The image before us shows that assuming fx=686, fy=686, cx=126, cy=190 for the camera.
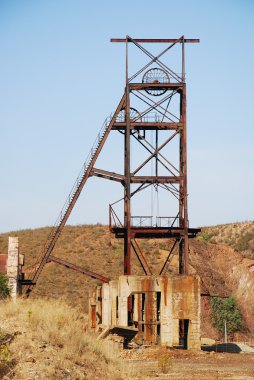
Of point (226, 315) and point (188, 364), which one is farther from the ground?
point (226, 315)

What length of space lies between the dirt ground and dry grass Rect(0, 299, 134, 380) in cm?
150

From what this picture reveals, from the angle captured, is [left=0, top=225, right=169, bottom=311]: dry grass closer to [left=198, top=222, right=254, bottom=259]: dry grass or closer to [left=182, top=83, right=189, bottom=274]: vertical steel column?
[left=198, top=222, right=254, bottom=259]: dry grass

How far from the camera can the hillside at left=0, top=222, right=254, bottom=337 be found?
172 ft

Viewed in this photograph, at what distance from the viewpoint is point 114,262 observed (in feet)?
187

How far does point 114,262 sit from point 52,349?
38.5 metres

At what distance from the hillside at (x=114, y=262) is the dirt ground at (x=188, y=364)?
68.0ft

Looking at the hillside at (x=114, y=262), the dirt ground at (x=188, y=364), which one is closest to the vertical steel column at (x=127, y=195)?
the dirt ground at (x=188, y=364)

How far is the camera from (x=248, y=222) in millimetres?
75375

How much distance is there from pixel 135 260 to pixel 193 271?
4968 mm

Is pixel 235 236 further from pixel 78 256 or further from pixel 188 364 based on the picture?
pixel 188 364

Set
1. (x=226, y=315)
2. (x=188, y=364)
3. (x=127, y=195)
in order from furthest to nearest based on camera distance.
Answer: (x=226, y=315)
(x=127, y=195)
(x=188, y=364)

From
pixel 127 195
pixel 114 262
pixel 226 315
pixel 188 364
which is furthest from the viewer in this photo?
pixel 114 262

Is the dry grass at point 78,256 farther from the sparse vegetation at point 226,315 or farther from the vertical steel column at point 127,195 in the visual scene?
the vertical steel column at point 127,195

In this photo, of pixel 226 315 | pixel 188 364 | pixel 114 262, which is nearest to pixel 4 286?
pixel 188 364
